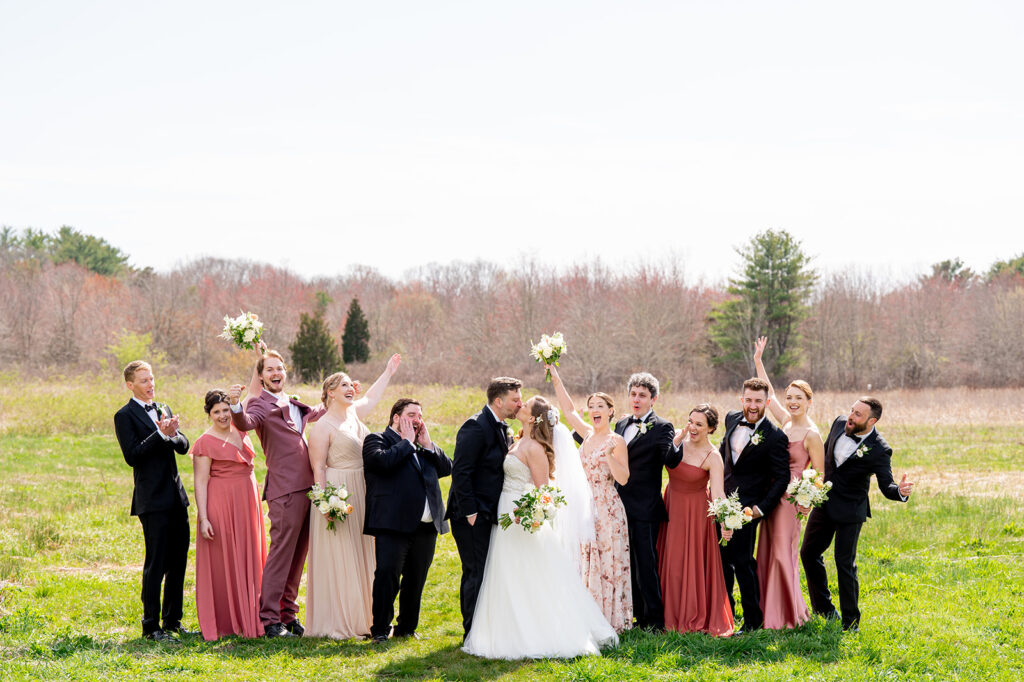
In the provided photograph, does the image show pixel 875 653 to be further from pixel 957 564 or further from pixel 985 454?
pixel 985 454

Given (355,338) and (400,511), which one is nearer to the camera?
(400,511)

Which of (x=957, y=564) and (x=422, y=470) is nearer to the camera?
(x=422, y=470)

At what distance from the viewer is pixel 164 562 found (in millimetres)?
7535

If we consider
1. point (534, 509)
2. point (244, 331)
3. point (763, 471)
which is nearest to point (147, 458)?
point (244, 331)

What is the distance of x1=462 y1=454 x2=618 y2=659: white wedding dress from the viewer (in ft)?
22.1

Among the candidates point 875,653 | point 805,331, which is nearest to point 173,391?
point 875,653

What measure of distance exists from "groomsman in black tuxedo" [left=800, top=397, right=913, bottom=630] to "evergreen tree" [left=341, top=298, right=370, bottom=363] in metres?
48.4

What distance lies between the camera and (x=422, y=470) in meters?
7.44

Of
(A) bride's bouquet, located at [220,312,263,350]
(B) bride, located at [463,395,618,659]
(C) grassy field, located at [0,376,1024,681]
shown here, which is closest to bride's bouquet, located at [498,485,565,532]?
(B) bride, located at [463,395,618,659]

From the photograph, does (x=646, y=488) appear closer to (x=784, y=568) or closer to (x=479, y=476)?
(x=784, y=568)

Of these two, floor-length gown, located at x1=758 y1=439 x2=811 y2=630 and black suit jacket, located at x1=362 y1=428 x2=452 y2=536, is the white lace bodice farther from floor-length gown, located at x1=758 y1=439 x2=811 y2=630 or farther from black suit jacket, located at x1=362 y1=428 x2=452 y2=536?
floor-length gown, located at x1=758 y1=439 x2=811 y2=630

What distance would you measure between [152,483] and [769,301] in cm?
4701

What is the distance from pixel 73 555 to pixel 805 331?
5056 centimetres

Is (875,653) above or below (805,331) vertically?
below
